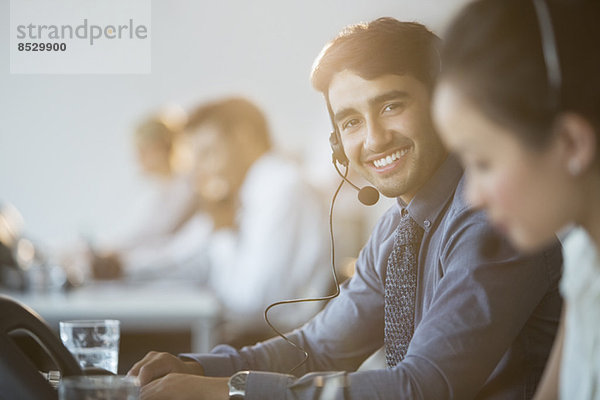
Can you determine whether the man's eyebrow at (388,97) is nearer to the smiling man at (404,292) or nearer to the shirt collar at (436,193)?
the smiling man at (404,292)

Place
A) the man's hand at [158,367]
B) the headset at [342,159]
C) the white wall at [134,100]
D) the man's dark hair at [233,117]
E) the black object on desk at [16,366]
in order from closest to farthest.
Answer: the black object on desk at [16,366] < the man's hand at [158,367] < the headset at [342,159] < the man's dark hair at [233,117] < the white wall at [134,100]

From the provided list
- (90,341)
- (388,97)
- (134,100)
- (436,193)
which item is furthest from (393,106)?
(134,100)

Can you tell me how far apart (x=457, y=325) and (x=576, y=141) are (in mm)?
390

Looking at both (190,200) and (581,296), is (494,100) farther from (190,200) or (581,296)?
(190,200)

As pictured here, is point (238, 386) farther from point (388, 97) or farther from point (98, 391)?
point (388, 97)

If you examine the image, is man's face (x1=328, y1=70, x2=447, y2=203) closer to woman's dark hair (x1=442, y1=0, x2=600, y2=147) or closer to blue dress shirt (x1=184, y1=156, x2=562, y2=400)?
blue dress shirt (x1=184, y1=156, x2=562, y2=400)

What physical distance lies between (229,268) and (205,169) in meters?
0.62

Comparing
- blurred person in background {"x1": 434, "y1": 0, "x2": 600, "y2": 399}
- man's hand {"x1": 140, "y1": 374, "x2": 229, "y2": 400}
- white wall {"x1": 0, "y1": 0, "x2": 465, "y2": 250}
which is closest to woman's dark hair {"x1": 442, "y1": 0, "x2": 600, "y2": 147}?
blurred person in background {"x1": 434, "y1": 0, "x2": 600, "y2": 399}

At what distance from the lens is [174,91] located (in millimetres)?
5367

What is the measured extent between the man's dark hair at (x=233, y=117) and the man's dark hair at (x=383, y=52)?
7.40 feet

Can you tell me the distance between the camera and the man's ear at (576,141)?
0.68 meters

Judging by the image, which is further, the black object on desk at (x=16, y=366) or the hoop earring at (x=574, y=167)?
the black object on desk at (x=16, y=366)

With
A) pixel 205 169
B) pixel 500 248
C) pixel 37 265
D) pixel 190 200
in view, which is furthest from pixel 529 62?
pixel 190 200

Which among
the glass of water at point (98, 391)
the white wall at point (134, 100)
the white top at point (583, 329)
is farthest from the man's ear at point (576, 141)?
the white wall at point (134, 100)
